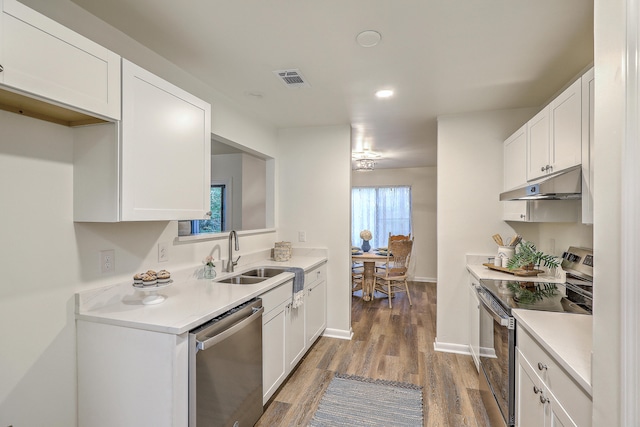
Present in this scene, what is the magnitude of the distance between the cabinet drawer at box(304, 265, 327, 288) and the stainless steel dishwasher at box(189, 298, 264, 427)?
99cm

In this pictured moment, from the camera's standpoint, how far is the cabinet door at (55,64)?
106cm

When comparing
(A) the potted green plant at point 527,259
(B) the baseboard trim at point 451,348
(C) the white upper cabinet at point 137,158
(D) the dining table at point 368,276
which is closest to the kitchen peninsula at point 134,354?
(C) the white upper cabinet at point 137,158

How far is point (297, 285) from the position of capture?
8.78 ft

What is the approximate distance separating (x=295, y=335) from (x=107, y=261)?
1.59m

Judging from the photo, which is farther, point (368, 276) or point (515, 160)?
point (368, 276)

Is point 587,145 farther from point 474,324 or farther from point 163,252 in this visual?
point 163,252

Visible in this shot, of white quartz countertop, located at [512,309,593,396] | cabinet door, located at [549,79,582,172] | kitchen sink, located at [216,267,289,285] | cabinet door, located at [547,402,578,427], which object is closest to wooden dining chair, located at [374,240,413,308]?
kitchen sink, located at [216,267,289,285]

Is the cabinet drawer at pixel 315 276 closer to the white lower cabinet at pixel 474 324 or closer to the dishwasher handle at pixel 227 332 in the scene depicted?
the dishwasher handle at pixel 227 332

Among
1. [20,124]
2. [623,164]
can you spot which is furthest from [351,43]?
[20,124]

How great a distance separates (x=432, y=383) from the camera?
262 centimetres

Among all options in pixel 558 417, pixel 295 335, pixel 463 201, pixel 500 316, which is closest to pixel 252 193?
pixel 295 335

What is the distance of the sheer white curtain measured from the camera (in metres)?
6.80

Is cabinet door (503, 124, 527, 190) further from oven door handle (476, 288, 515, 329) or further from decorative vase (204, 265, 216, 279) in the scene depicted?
decorative vase (204, 265, 216, 279)

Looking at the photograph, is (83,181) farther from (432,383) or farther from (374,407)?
(432,383)
